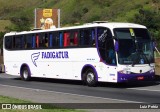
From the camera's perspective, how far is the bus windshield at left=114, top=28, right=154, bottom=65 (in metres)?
21.2

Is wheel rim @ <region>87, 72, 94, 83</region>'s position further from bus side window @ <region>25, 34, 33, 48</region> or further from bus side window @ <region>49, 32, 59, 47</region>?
bus side window @ <region>25, 34, 33, 48</region>

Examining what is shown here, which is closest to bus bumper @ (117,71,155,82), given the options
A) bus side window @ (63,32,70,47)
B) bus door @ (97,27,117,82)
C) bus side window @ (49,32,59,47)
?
bus door @ (97,27,117,82)

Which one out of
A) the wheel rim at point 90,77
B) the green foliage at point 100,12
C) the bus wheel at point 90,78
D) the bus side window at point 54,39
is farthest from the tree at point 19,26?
the wheel rim at point 90,77

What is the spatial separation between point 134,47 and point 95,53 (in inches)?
76.5

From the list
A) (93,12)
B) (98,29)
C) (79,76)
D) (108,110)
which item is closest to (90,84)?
(79,76)

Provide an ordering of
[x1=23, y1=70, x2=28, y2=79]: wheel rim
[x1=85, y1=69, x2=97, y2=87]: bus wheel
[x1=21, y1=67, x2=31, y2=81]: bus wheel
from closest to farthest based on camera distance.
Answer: [x1=85, y1=69, x2=97, y2=87]: bus wheel < [x1=21, y1=67, x2=31, y2=81]: bus wheel < [x1=23, y1=70, x2=28, y2=79]: wheel rim

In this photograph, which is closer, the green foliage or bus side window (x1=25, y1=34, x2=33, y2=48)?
bus side window (x1=25, y1=34, x2=33, y2=48)

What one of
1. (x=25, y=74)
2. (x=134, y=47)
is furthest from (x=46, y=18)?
(x=134, y=47)

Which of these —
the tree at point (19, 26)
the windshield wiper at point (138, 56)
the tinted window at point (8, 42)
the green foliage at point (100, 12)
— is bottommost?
the windshield wiper at point (138, 56)

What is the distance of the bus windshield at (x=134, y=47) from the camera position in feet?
69.7

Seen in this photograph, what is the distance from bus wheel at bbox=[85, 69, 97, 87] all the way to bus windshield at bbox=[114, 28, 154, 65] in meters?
1.94

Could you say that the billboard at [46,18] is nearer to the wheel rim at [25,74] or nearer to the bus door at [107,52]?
the wheel rim at [25,74]

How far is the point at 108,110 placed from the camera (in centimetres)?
1323

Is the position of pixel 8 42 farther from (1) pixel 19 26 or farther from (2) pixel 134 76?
(1) pixel 19 26
